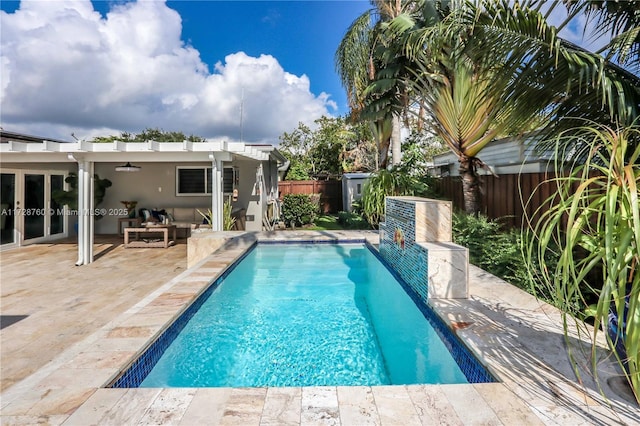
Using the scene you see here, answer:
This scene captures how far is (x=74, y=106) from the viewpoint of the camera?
21.0m

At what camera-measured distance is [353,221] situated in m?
12.6

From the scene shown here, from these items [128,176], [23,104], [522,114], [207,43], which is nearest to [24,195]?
[128,176]

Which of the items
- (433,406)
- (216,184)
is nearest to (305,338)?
(433,406)

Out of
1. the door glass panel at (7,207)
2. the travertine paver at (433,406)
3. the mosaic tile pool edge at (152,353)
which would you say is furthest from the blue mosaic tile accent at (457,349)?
the door glass panel at (7,207)

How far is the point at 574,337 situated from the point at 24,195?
13422 mm

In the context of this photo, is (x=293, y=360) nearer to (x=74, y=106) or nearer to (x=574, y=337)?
(x=574, y=337)

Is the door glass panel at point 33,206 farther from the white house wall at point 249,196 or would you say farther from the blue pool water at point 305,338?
the blue pool water at point 305,338

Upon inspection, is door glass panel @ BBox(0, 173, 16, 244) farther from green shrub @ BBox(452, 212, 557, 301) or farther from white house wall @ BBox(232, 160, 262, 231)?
green shrub @ BBox(452, 212, 557, 301)

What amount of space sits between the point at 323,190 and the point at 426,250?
1496 centimetres

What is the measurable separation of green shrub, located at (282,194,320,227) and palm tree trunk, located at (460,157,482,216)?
8096 mm

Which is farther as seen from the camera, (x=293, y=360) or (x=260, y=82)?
(x=260, y=82)

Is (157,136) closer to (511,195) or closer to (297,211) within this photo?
(297,211)

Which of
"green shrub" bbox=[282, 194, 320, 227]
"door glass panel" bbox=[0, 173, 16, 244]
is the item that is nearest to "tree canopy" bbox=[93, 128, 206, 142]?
"green shrub" bbox=[282, 194, 320, 227]

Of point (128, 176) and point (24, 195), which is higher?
point (128, 176)
